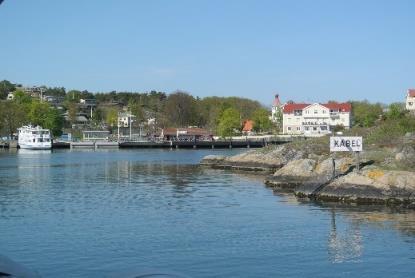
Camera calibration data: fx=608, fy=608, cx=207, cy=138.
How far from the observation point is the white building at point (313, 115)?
5581 inches

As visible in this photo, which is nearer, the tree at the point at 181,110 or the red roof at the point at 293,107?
the red roof at the point at 293,107

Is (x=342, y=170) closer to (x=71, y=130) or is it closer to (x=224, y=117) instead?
(x=224, y=117)

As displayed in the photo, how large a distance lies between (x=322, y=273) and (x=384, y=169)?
1718 cm

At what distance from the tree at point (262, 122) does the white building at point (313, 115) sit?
14.3 ft

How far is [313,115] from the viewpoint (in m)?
143

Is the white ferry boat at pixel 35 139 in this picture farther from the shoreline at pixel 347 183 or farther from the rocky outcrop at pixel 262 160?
the shoreline at pixel 347 183

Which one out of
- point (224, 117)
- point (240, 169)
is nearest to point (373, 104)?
point (224, 117)

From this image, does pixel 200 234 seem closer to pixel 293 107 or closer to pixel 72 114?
pixel 293 107

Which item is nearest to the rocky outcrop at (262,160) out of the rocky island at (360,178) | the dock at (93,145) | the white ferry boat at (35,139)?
the rocky island at (360,178)

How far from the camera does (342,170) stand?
36.7 meters

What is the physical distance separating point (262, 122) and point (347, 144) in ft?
351

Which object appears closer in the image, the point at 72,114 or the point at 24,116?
the point at 24,116

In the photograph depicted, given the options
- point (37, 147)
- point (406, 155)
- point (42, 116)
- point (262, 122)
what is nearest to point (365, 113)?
point (262, 122)

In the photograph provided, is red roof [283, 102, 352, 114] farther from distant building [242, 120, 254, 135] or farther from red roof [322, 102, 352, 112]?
distant building [242, 120, 254, 135]
